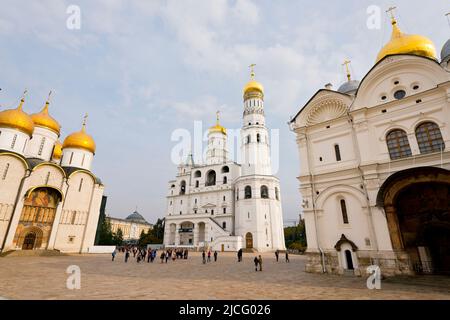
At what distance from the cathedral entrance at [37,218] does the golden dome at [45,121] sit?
927 cm

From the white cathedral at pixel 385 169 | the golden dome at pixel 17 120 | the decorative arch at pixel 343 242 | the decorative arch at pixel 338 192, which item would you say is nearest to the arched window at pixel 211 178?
the golden dome at pixel 17 120

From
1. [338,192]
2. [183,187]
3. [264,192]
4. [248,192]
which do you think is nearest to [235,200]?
[248,192]

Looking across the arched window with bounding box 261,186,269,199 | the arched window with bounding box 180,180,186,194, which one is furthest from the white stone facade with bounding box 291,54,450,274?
the arched window with bounding box 180,180,186,194

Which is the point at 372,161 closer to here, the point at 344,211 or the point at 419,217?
the point at 344,211

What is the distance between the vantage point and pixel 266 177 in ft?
134

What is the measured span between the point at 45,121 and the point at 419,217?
37875 mm

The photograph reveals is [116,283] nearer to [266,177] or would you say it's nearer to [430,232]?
[430,232]

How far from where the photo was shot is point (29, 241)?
23.6 metres

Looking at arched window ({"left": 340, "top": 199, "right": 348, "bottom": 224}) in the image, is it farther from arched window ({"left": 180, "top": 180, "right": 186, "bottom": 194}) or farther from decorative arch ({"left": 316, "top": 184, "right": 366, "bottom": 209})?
arched window ({"left": 180, "top": 180, "right": 186, "bottom": 194})

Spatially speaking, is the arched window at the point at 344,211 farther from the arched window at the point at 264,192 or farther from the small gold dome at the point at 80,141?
the small gold dome at the point at 80,141

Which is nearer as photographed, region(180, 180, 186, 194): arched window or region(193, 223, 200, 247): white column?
region(193, 223, 200, 247): white column

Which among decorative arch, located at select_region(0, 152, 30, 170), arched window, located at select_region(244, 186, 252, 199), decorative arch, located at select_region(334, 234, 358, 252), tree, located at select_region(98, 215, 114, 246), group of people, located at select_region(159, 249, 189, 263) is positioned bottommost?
group of people, located at select_region(159, 249, 189, 263)

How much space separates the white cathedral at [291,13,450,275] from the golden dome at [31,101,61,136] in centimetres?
3094

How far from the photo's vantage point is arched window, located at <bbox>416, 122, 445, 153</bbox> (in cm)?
1186
